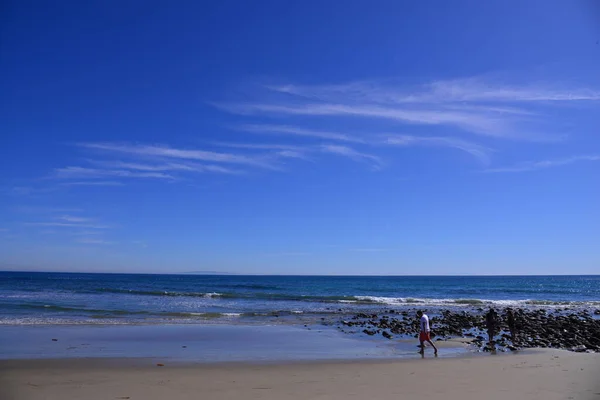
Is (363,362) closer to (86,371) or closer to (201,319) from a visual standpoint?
(86,371)

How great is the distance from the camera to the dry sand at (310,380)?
29.9ft

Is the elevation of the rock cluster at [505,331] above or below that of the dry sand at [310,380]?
below

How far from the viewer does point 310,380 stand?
10.6 meters

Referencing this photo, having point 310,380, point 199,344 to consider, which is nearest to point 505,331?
point 199,344

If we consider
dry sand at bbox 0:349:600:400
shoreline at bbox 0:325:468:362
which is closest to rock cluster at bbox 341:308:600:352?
shoreline at bbox 0:325:468:362

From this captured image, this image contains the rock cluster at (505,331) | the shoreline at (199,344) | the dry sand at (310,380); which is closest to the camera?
the dry sand at (310,380)

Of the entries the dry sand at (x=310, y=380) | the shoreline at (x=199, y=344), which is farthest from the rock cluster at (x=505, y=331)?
the dry sand at (x=310, y=380)

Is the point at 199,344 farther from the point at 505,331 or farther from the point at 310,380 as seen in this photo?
the point at 505,331

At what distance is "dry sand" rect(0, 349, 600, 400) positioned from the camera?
911 cm

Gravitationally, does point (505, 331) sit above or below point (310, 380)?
below

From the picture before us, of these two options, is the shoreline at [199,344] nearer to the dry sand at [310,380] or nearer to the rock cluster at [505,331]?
the dry sand at [310,380]

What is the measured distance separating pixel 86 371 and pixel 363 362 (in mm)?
7370

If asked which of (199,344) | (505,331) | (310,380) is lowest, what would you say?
(505,331)

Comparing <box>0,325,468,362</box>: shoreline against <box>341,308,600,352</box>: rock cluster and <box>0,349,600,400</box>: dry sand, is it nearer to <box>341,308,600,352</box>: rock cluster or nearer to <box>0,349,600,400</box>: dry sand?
<box>0,349,600,400</box>: dry sand
